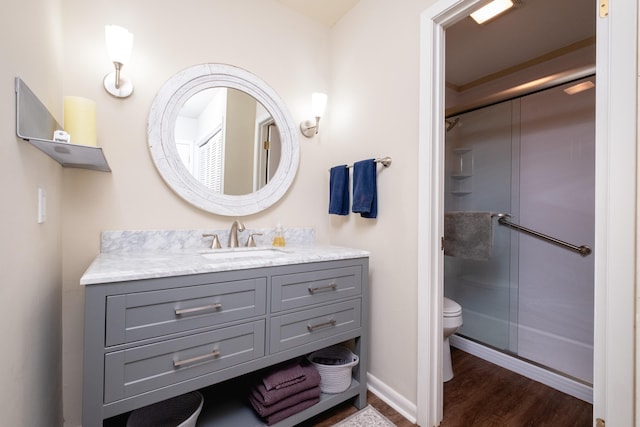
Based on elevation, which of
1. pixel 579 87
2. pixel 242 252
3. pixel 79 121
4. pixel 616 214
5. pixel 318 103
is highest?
pixel 579 87

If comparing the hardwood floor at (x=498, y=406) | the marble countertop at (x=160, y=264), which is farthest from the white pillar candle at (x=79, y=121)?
the hardwood floor at (x=498, y=406)

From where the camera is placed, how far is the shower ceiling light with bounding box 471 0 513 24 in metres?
1.69

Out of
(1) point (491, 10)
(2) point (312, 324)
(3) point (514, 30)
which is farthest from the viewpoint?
(3) point (514, 30)

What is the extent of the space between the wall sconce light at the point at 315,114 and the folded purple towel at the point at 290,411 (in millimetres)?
1606

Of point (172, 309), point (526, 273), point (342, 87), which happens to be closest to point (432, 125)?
point (342, 87)

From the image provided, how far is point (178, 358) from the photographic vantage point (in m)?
1.07

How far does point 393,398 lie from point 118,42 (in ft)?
7.42

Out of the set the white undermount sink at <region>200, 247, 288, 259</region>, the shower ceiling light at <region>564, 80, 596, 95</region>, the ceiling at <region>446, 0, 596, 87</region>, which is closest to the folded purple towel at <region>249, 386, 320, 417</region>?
the white undermount sink at <region>200, 247, 288, 259</region>

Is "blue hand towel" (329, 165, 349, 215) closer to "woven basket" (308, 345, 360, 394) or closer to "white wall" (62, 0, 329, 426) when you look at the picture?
"white wall" (62, 0, 329, 426)

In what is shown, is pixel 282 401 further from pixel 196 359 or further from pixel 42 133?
pixel 42 133

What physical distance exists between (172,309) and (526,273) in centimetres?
269

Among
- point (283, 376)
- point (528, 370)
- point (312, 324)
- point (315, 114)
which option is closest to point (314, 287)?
point (312, 324)

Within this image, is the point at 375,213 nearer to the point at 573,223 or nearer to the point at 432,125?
the point at 432,125

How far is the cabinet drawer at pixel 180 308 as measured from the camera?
0.95m
